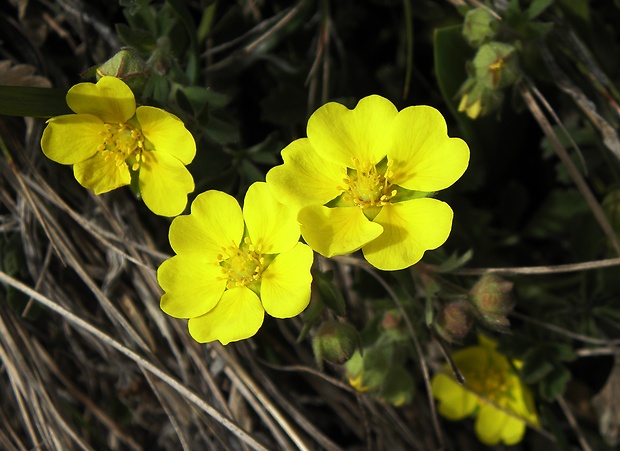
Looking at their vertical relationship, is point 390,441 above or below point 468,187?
below

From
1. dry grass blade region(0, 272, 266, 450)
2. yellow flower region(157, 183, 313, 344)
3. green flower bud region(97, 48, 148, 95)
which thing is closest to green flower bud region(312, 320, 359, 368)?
yellow flower region(157, 183, 313, 344)

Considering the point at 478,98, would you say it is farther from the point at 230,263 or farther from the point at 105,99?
the point at 105,99

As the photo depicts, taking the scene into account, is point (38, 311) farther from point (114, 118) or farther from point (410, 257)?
point (410, 257)

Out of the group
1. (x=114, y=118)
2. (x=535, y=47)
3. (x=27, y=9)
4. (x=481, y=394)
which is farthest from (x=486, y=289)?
(x=27, y=9)

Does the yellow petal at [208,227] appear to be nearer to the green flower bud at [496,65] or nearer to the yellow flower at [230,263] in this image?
the yellow flower at [230,263]

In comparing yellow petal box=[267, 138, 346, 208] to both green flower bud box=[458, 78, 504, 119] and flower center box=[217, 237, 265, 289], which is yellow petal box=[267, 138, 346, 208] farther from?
green flower bud box=[458, 78, 504, 119]

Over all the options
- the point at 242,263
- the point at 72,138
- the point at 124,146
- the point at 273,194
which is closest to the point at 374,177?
the point at 273,194
